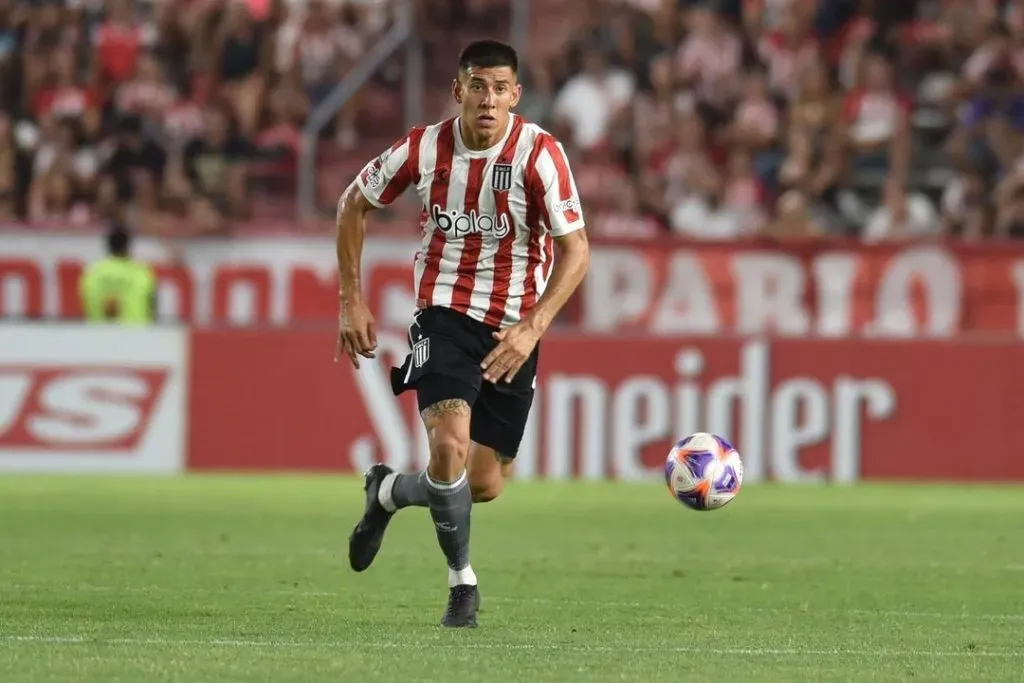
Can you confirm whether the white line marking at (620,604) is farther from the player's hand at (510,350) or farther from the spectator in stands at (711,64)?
the spectator in stands at (711,64)

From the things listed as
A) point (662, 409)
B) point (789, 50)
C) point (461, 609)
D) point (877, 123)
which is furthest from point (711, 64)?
point (461, 609)

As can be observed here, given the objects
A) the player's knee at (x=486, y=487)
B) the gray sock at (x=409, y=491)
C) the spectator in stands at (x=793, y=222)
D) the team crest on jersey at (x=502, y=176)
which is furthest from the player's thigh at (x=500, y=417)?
the spectator in stands at (x=793, y=222)

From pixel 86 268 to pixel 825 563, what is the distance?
9.64 meters

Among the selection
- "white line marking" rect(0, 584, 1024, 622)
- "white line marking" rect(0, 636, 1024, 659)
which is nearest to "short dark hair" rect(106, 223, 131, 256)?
"white line marking" rect(0, 584, 1024, 622)

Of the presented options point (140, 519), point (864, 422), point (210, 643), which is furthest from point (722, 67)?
point (210, 643)

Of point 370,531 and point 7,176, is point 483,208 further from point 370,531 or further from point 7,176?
point 7,176

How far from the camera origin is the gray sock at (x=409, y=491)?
26.9 feet

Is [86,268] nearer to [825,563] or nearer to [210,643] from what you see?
[825,563]

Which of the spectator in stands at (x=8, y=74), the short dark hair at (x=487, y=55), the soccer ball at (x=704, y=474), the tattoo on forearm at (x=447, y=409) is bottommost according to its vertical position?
the soccer ball at (x=704, y=474)

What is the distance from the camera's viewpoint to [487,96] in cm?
770

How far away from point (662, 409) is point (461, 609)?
920 cm

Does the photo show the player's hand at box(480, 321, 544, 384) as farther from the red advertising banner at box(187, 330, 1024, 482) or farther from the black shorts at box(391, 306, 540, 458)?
the red advertising banner at box(187, 330, 1024, 482)

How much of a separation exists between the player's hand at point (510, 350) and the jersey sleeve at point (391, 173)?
769mm

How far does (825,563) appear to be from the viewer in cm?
1066
